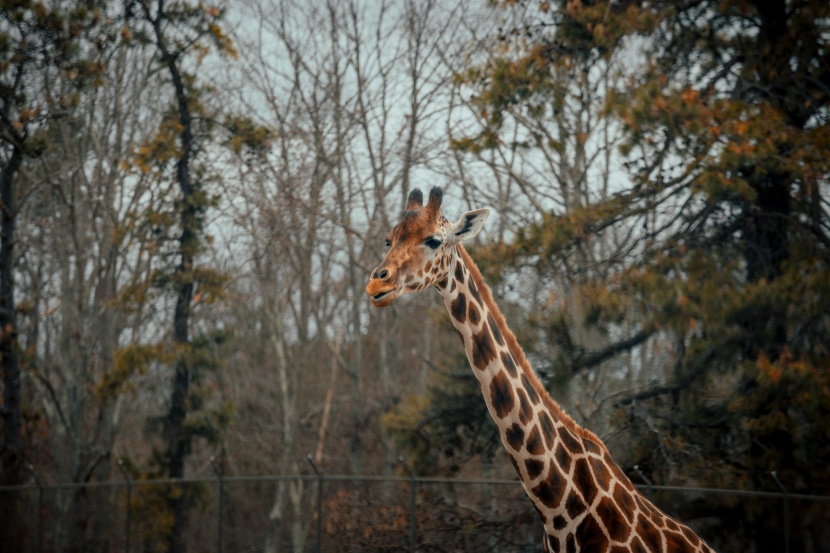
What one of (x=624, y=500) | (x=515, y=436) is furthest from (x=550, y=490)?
(x=624, y=500)

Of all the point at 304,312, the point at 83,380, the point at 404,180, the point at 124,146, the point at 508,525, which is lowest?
the point at 508,525

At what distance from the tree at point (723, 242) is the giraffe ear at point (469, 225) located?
16.6ft

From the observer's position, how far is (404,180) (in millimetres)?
21797

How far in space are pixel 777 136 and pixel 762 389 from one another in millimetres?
2987

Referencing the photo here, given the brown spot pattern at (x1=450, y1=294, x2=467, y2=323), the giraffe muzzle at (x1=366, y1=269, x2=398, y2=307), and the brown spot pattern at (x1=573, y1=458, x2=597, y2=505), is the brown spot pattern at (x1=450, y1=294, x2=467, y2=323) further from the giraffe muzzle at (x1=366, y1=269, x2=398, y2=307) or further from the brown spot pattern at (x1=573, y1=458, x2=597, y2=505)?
the brown spot pattern at (x1=573, y1=458, x2=597, y2=505)

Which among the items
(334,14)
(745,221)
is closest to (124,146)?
(334,14)

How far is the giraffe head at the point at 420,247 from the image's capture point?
6.10 meters

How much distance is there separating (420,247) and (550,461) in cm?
169

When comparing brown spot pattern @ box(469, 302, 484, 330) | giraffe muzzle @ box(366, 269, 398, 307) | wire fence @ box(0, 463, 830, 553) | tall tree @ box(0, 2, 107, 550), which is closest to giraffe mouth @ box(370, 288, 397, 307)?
giraffe muzzle @ box(366, 269, 398, 307)

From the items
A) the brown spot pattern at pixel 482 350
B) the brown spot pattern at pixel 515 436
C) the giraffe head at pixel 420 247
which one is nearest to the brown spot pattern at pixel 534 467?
the brown spot pattern at pixel 515 436

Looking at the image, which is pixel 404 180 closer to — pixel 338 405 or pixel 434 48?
pixel 434 48

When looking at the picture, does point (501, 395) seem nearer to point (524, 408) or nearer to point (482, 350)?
point (524, 408)

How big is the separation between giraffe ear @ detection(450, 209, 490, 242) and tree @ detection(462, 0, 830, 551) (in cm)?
507

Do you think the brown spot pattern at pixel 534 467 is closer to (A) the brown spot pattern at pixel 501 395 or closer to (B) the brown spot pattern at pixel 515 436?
(B) the brown spot pattern at pixel 515 436
